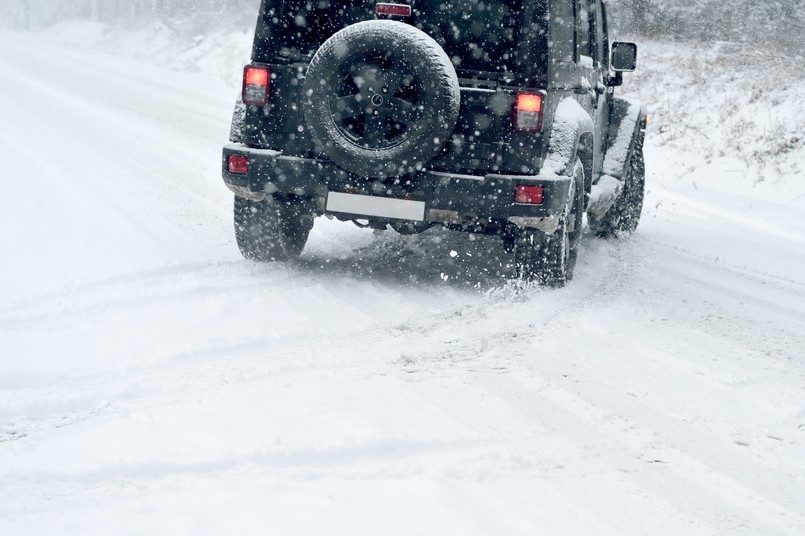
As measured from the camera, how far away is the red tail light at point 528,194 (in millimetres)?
4574

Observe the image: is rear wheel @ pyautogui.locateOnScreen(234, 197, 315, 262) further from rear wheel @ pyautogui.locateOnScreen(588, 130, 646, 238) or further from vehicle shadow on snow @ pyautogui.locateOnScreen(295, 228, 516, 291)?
rear wheel @ pyautogui.locateOnScreen(588, 130, 646, 238)

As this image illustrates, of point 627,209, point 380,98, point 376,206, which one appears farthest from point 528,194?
point 627,209

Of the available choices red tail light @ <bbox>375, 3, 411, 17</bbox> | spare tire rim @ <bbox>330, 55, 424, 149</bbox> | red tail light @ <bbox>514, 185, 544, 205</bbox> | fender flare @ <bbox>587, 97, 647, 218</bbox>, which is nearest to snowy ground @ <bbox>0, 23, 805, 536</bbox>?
fender flare @ <bbox>587, 97, 647, 218</bbox>

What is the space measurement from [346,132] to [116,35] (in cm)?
3613

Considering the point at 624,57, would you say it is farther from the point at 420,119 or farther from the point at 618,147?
the point at 420,119

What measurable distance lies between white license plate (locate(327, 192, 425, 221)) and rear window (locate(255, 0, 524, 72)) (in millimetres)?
791

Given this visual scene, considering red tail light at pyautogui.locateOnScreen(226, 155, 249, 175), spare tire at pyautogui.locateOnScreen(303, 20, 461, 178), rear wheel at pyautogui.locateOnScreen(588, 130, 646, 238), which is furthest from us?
rear wheel at pyautogui.locateOnScreen(588, 130, 646, 238)

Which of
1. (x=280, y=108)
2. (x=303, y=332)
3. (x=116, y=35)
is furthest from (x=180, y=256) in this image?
(x=116, y=35)

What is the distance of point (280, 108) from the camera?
485cm

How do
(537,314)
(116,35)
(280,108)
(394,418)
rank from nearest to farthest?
(394,418)
(537,314)
(280,108)
(116,35)

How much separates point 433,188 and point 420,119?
1.37 feet

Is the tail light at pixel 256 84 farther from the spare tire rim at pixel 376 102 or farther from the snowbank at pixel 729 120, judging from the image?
the snowbank at pixel 729 120

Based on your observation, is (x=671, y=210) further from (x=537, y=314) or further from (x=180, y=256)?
(x=180, y=256)

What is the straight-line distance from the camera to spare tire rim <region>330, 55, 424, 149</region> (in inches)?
172
